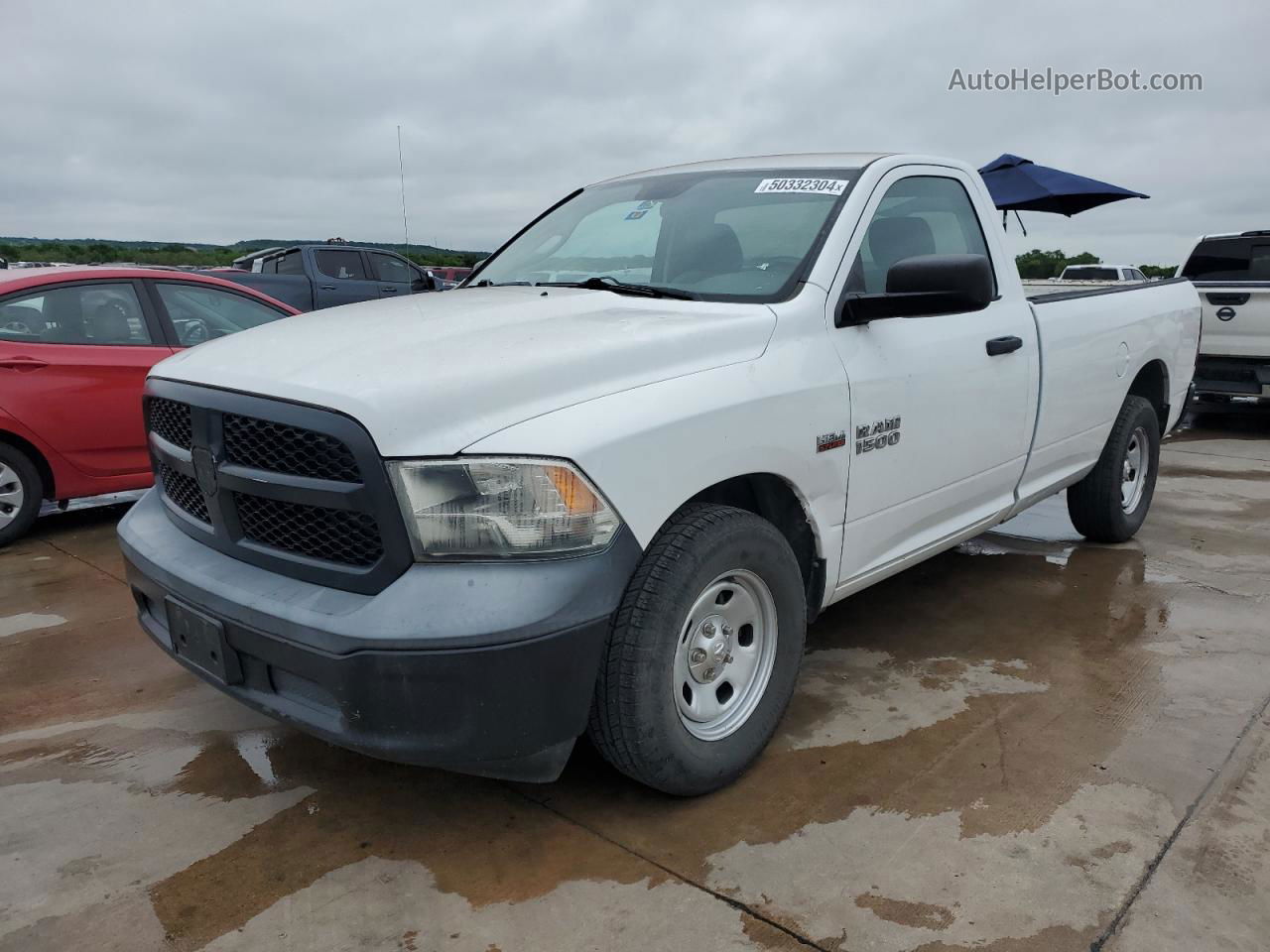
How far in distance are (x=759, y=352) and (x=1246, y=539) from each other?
163 inches

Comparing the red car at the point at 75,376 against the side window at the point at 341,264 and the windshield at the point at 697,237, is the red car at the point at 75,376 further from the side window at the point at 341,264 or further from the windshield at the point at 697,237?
the side window at the point at 341,264

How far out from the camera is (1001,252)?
396 centimetres

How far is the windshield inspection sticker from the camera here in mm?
3275

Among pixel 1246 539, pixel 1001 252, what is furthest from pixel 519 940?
pixel 1246 539

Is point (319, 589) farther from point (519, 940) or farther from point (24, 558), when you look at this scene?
point (24, 558)

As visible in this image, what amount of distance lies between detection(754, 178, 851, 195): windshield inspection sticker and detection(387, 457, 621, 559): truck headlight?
5.36ft

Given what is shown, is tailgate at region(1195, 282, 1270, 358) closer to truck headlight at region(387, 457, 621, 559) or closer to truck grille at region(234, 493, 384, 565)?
truck headlight at region(387, 457, 621, 559)

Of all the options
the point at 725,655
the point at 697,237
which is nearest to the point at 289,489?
the point at 725,655

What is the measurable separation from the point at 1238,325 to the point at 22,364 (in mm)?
9508

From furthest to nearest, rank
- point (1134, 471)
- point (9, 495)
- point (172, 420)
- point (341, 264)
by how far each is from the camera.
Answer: point (341, 264)
point (1134, 471)
point (9, 495)
point (172, 420)

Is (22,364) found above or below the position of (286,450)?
above

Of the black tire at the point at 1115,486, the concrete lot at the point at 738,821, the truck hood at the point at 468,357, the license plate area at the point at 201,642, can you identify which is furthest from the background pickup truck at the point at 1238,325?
the license plate area at the point at 201,642

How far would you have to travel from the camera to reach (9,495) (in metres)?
5.16

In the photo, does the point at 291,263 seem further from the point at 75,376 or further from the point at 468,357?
→ the point at 468,357
